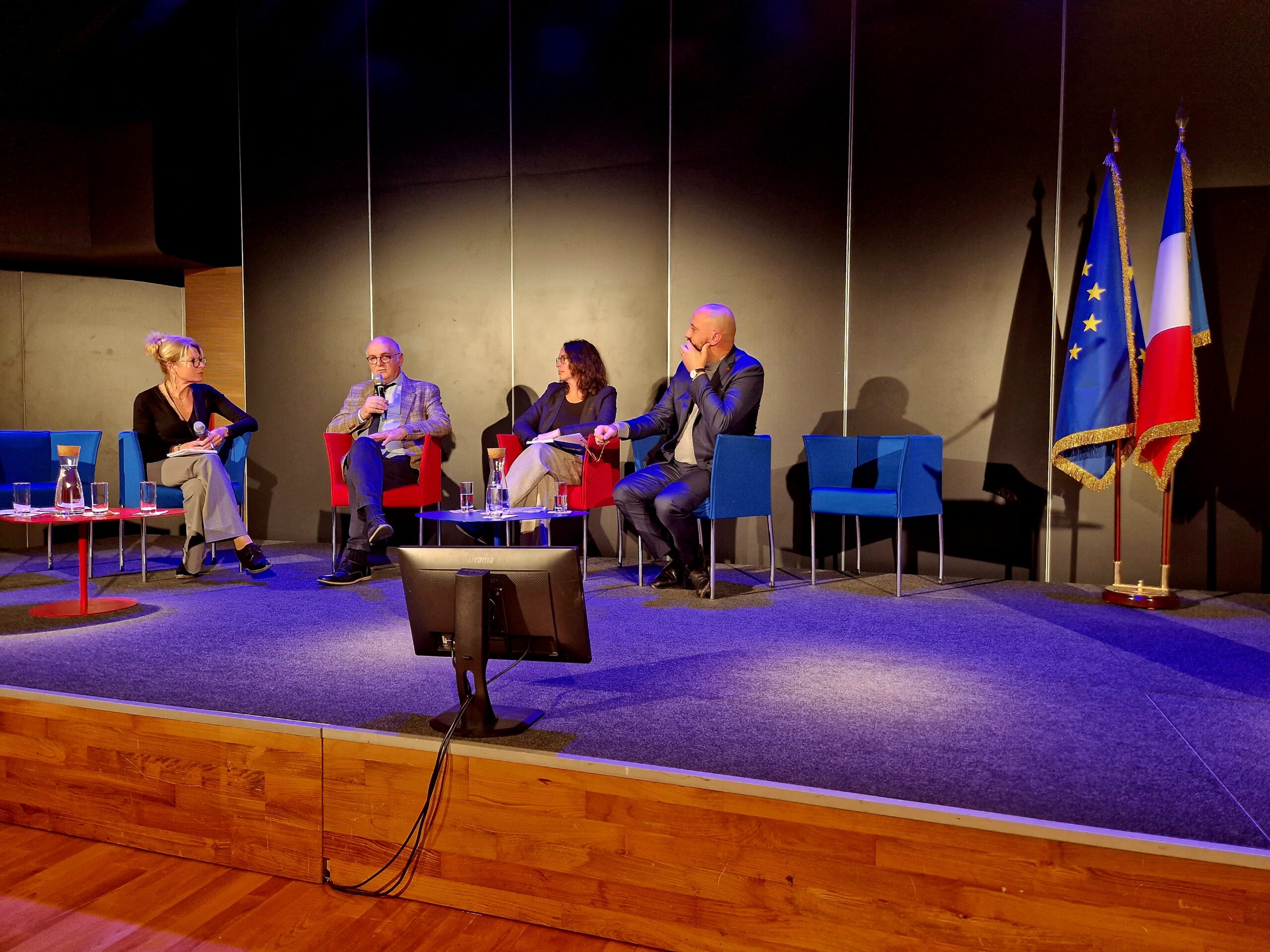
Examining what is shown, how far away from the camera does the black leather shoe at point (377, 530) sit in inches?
168

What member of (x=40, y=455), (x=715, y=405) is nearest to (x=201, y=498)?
(x=40, y=455)

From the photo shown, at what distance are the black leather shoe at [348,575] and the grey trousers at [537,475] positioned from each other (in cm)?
82

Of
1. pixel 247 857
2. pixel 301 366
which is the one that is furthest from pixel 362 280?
pixel 247 857

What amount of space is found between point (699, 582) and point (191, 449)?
8.67 feet

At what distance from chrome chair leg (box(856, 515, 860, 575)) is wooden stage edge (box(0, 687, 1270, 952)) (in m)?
3.26

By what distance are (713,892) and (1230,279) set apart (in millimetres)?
4188

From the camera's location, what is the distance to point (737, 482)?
13.3 feet

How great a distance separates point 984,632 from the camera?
331cm

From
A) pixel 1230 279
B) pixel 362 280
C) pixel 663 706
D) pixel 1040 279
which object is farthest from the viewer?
pixel 362 280

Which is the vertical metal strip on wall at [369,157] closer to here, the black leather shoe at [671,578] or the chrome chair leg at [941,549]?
the black leather shoe at [671,578]

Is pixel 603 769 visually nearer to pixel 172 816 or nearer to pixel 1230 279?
pixel 172 816

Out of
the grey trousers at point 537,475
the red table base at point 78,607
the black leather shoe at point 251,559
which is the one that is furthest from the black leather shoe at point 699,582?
the red table base at point 78,607

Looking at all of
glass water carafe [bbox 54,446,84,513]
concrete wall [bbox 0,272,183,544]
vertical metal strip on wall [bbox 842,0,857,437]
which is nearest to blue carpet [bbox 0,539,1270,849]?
glass water carafe [bbox 54,446,84,513]

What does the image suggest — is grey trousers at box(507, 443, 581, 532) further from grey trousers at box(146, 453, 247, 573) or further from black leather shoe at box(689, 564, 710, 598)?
grey trousers at box(146, 453, 247, 573)
